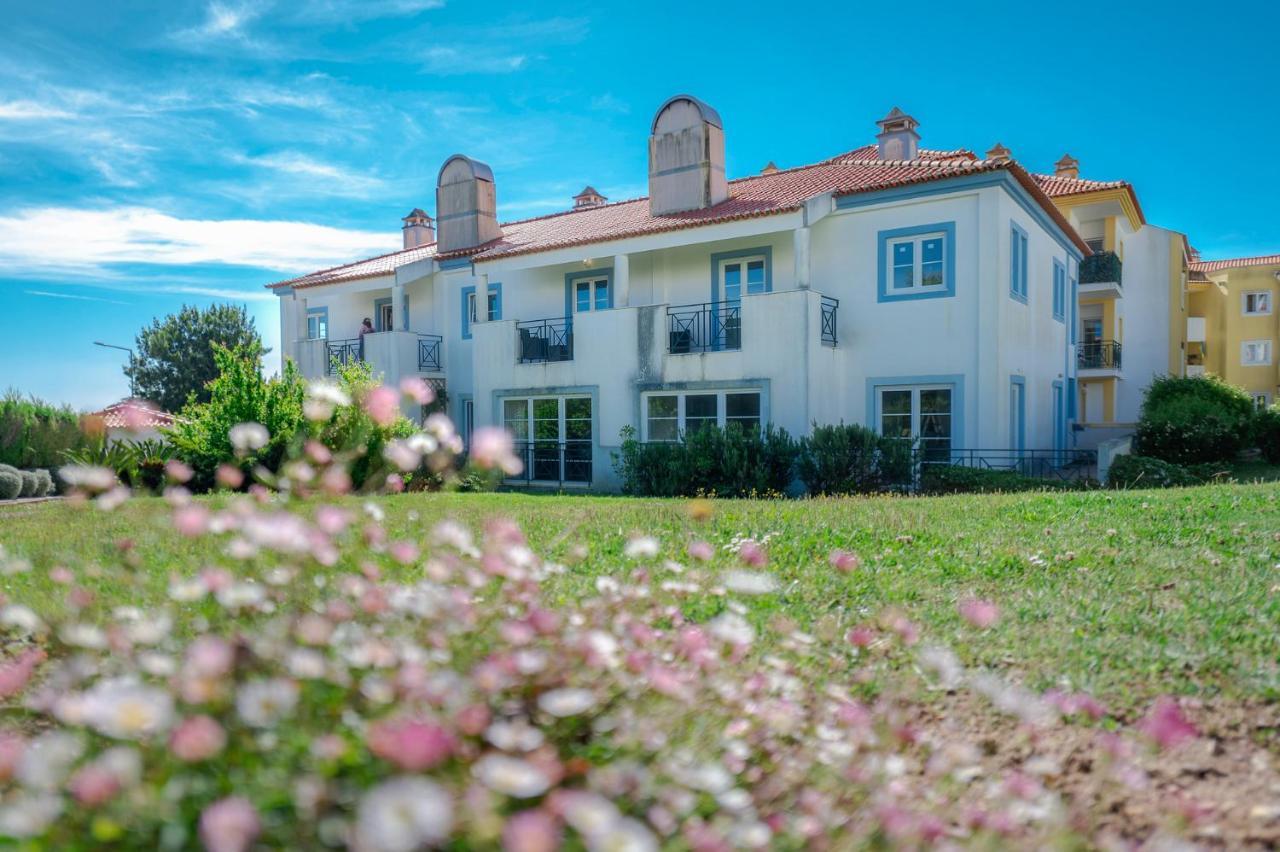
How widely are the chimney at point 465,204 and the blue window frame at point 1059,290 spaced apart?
→ 14546mm

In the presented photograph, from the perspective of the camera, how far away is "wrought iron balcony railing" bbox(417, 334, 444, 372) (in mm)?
25094

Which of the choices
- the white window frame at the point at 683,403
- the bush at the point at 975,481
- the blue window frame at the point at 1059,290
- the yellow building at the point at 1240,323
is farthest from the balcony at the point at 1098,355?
the yellow building at the point at 1240,323

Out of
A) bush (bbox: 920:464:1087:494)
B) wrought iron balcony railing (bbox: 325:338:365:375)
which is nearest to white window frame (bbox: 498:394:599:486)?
wrought iron balcony railing (bbox: 325:338:365:375)

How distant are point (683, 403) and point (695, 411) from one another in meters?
0.31

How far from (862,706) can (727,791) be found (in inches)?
62.3

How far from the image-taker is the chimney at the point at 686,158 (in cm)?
2112

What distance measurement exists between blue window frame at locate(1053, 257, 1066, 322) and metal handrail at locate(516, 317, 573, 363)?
11.4 meters

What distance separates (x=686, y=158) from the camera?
21391mm

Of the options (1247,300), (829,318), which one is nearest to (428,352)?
(829,318)

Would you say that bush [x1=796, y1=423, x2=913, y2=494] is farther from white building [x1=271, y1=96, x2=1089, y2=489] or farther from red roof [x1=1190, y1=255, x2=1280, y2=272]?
red roof [x1=1190, y1=255, x2=1280, y2=272]

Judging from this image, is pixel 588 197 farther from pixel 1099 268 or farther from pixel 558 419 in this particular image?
pixel 1099 268

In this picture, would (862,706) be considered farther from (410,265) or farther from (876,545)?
(410,265)

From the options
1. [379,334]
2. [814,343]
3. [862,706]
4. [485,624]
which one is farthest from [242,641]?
[379,334]

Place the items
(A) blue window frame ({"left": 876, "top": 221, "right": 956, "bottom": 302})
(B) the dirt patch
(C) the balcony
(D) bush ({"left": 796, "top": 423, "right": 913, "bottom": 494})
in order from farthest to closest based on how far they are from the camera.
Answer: (C) the balcony < (A) blue window frame ({"left": 876, "top": 221, "right": 956, "bottom": 302}) < (D) bush ({"left": 796, "top": 423, "right": 913, "bottom": 494}) < (B) the dirt patch
